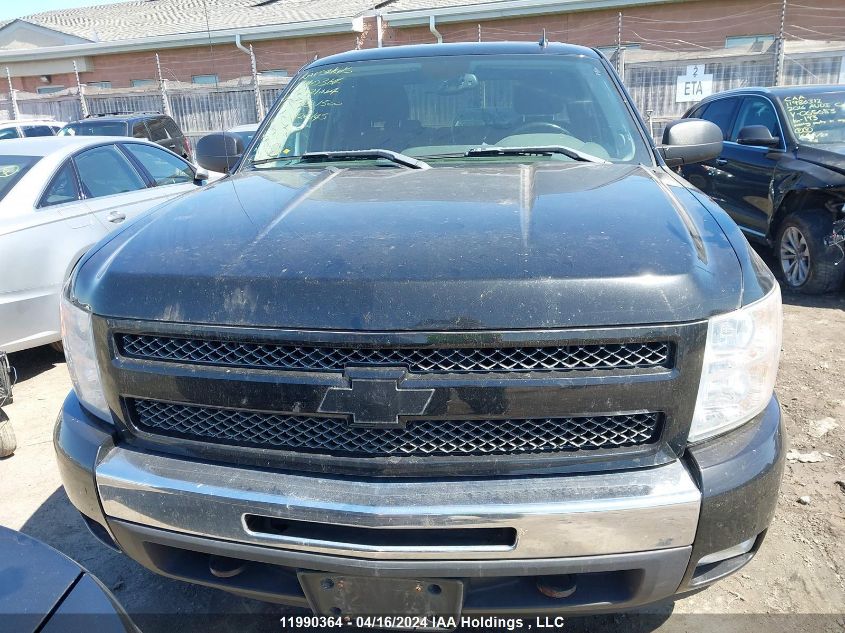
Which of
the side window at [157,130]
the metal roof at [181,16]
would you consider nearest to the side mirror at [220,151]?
the side window at [157,130]

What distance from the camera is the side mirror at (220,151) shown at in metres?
3.46

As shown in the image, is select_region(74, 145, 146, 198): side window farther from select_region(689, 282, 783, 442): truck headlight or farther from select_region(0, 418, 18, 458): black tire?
select_region(689, 282, 783, 442): truck headlight

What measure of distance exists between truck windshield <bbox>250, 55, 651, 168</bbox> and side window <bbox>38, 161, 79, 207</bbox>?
2.52 m

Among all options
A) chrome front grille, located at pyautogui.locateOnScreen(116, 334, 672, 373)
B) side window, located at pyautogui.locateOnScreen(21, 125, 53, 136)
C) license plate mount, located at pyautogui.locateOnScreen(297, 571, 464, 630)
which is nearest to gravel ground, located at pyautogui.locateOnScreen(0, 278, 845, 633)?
license plate mount, located at pyautogui.locateOnScreen(297, 571, 464, 630)

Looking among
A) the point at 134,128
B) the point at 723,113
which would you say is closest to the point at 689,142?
the point at 723,113

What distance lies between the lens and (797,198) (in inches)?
241

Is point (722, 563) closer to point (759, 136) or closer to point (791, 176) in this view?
point (791, 176)

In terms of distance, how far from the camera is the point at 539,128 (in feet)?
9.95

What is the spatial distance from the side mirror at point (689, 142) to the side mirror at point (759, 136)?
3.61 meters

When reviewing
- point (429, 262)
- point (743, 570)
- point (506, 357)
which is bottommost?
point (743, 570)

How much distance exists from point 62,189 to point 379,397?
4.55m

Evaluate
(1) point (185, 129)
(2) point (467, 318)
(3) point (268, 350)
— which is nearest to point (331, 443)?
(3) point (268, 350)

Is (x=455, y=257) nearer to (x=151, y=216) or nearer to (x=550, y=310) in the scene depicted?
(x=550, y=310)

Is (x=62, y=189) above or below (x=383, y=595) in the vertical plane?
above
